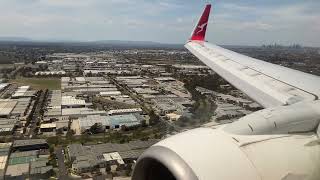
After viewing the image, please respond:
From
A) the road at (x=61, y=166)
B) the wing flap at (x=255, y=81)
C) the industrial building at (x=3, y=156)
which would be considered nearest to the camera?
the wing flap at (x=255, y=81)

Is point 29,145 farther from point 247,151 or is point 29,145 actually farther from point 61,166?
point 247,151

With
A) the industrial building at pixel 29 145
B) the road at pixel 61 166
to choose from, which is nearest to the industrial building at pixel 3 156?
the industrial building at pixel 29 145

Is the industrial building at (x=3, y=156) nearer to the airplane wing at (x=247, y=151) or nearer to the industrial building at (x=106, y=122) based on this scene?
the industrial building at (x=106, y=122)

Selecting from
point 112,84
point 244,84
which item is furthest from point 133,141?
point 112,84

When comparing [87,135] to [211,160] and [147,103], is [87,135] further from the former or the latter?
[211,160]

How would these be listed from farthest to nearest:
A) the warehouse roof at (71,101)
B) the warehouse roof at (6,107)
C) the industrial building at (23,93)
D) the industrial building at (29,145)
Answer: the industrial building at (23,93) < the warehouse roof at (71,101) < the warehouse roof at (6,107) < the industrial building at (29,145)

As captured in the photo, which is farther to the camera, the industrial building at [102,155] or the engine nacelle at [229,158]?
the industrial building at [102,155]

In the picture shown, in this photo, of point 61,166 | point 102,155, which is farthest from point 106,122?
point 61,166
